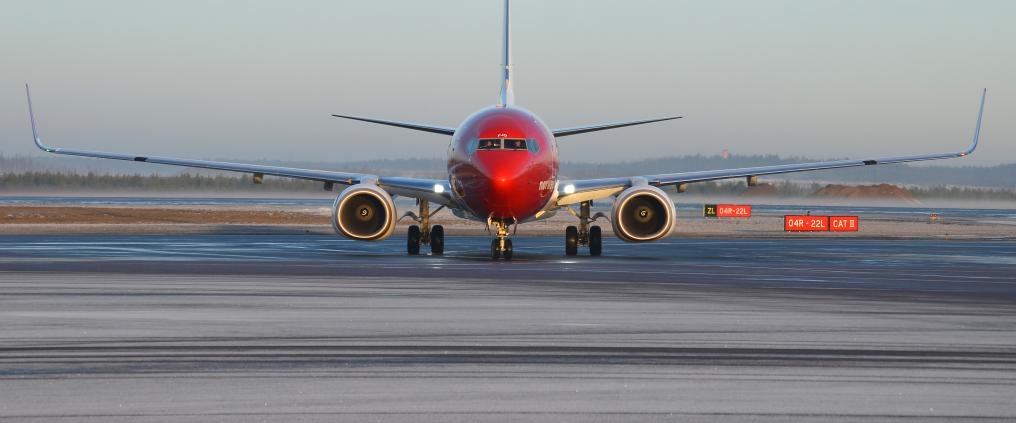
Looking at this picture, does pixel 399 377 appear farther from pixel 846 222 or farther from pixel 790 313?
pixel 846 222

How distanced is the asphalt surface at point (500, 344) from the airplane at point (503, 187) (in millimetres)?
4504

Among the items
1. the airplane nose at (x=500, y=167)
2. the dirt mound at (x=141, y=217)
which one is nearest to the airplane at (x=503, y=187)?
the airplane nose at (x=500, y=167)

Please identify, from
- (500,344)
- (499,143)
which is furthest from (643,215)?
(500,344)

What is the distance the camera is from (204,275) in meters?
21.6

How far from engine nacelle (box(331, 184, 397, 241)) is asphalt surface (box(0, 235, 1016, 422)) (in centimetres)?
645

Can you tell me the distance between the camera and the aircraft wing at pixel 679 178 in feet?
107

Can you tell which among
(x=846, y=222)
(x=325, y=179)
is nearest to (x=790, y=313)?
(x=325, y=179)

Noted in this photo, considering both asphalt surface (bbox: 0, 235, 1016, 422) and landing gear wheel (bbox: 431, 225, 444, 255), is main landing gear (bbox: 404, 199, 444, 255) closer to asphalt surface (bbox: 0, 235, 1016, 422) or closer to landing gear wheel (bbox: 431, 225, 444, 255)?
landing gear wheel (bbox: 431, 225, 444, 255)

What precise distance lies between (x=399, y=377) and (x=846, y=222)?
51.1 m

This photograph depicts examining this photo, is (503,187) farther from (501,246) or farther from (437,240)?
(437,240)

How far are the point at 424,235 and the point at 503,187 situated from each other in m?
5.47

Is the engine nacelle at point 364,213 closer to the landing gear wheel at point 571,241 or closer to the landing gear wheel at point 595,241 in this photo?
the landing gear wheel at point 571,241

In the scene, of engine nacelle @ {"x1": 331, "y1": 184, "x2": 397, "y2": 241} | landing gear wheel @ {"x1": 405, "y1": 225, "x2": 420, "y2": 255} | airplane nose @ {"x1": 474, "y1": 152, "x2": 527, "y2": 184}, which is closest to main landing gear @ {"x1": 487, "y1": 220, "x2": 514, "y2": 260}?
airplane nose @ {"x1": 474, "y1": 152, "x2": 527, "y2": 184}

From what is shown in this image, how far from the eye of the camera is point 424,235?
32.8m
